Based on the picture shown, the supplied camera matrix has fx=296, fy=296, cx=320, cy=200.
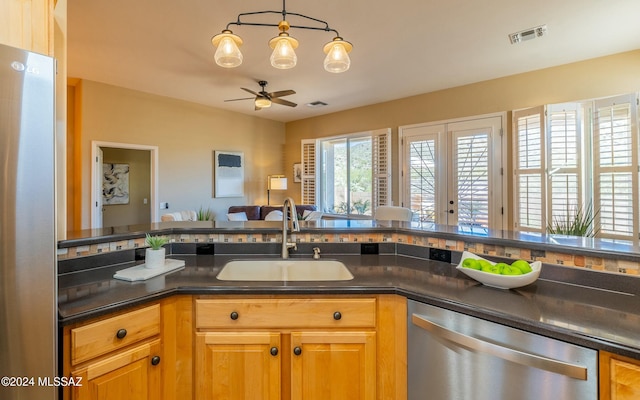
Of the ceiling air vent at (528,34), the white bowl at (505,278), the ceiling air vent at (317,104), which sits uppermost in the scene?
the ceiling air vent at (317,104)

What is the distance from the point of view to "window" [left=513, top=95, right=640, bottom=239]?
9.41 ft

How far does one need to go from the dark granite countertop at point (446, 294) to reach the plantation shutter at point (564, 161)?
2.54 metres

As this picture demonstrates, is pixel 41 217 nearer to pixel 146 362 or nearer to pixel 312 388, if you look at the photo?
pixel 146 362

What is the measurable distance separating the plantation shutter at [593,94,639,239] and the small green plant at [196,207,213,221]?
5588 millimetres

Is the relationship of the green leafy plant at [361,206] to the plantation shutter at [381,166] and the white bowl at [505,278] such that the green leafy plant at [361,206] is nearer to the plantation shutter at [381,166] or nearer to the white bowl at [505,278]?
the plantation shutter at [381,166]

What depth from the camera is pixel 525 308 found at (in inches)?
42.2

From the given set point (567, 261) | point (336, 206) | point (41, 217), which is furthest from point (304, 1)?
point (336, 206)

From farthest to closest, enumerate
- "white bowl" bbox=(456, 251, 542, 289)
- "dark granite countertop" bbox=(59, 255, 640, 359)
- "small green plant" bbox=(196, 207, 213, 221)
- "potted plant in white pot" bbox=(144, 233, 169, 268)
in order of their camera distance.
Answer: "small green plant" bbox=(196, 207, 213, 221)
"potted plant in white pot" bbox=(144, 233, 169, 268)
"white bowl" bbox=(456, 251, 542, 289)
"dark granite countertop" bbox=(59, 255, 640, 359)

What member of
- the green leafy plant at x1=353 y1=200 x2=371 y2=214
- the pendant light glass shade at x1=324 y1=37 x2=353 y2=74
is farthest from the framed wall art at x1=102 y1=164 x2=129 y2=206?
the pendant light glass shade at x1=324 y1=37 x2=353 y2=74

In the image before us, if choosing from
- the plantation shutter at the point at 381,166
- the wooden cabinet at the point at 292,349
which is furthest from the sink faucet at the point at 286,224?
the plantation shutter at the point at 381,166

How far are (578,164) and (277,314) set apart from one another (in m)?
3.63

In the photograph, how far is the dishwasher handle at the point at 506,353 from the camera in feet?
2.93

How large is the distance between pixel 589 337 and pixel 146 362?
5.16ft

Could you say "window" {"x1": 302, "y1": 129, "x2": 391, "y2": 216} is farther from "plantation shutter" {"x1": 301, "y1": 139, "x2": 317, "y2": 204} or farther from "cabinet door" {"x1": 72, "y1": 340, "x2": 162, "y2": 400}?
"cabinet door" {"x1": 72, "y1": 340, "x2": 162, "y2": 400}
